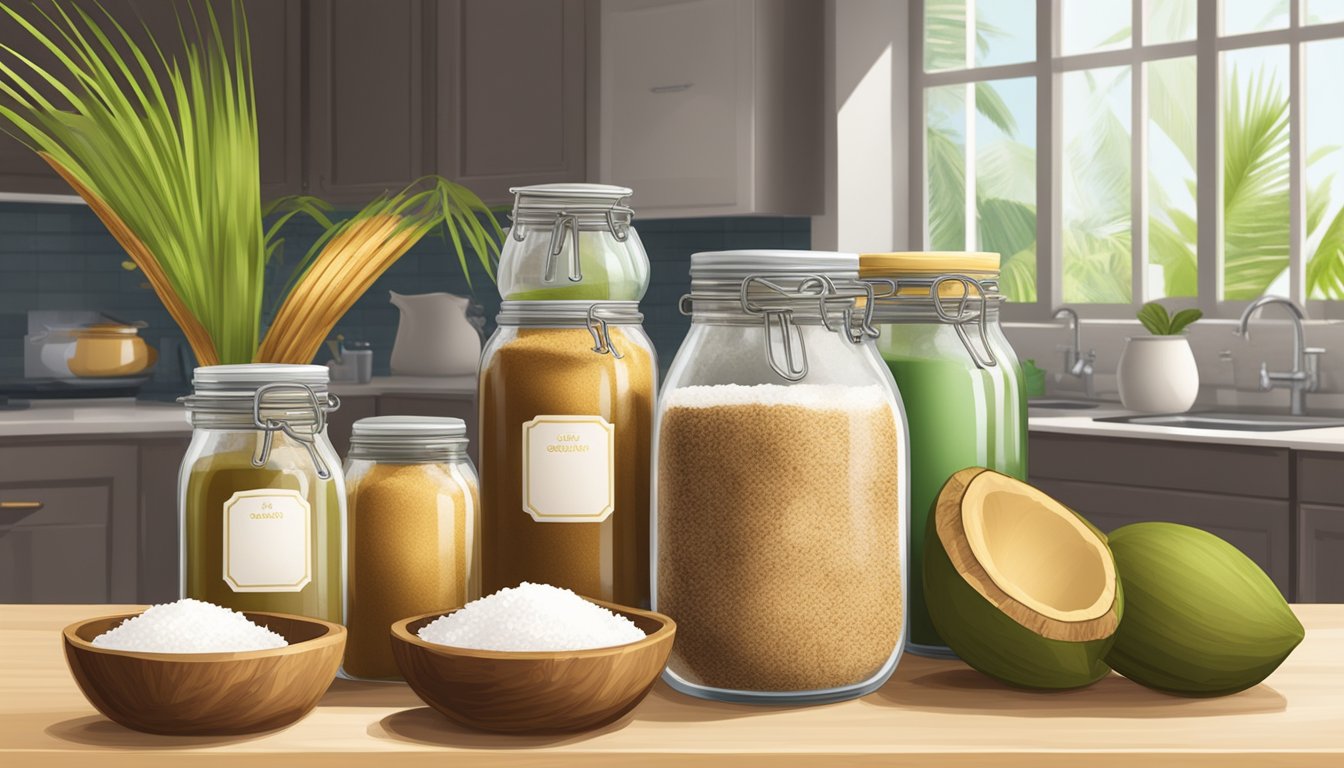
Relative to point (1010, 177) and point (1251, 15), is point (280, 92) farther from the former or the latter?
point (1251, 15)

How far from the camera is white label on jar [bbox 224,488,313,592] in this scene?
84 cm

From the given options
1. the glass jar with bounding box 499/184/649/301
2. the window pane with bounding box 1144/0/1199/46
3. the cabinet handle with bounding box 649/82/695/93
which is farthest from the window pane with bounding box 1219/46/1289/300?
the glass jar with bounding box 499/184/649/301

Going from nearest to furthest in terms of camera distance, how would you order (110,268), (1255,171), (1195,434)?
1. (1195,434)
2. (1255,171)
3. (110,268)

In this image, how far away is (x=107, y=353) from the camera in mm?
4039

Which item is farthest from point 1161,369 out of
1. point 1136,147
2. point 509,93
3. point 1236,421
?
point 509,93

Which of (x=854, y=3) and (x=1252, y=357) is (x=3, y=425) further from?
(x=1252, y=357)

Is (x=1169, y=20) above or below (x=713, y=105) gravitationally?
above

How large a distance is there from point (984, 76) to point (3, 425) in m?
2.70

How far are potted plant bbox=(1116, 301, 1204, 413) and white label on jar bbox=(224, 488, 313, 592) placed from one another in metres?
2.85

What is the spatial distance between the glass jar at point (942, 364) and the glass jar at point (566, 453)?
0.17 m

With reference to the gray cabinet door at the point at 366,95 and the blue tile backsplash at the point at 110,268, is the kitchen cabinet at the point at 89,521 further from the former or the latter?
the gray cabinet door at the point at 366,95

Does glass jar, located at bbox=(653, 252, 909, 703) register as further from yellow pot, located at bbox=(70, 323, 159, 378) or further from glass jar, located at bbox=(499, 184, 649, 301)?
yellow pot, located at bbox=(70, 323, 159, 378)

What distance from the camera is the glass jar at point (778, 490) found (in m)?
0.81

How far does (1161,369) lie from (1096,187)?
0.85m
